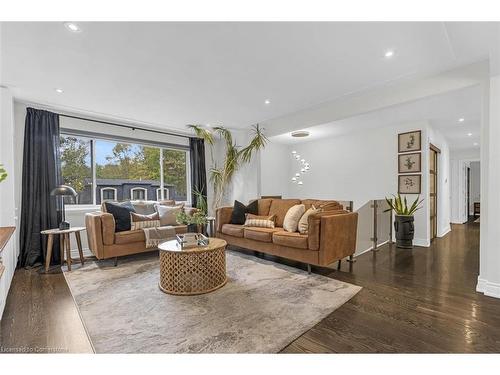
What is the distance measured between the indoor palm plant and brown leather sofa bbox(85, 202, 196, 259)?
2085 millimetres

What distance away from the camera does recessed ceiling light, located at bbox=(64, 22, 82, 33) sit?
6.31 ft

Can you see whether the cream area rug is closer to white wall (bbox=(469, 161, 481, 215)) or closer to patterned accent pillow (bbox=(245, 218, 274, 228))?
patterned accent pillow (bbox=(245, 218, 274, 228))

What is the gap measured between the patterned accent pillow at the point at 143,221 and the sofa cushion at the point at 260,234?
1.49 m

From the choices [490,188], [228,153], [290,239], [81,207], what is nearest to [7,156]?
[81,207]

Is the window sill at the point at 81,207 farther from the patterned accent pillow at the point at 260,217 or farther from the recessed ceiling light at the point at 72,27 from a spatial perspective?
the recessed ceiling light at the point at 72,27

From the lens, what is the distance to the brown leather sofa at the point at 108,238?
A: 11.3ft

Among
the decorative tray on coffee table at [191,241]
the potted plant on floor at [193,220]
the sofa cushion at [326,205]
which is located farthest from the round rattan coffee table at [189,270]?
the sofa cushion at [326,205]

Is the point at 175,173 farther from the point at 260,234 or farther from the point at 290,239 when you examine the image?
the point at 290,239

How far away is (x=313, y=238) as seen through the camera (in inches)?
118

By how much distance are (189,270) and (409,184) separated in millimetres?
4314

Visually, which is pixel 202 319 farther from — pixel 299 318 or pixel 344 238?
pixel 344 238

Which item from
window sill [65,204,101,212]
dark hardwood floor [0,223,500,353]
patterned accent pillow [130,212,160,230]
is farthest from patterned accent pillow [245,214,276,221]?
window sill [65,204,101,212]

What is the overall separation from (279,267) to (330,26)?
2763 mm
